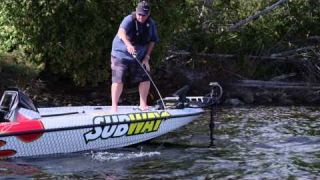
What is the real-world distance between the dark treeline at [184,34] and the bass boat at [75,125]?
525 cm

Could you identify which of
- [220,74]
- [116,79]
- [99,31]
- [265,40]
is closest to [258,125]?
[116,79]

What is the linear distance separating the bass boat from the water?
173 mm

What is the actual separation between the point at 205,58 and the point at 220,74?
71 cm

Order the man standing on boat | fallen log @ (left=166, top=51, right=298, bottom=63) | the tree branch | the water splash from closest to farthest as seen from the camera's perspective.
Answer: the water splash < the man standing on boat < fallen log @ (left=166, top=51, right=298, bottom=63) < the tree branch

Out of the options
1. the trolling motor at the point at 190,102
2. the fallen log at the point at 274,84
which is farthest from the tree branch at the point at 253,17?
the trolling motor at the point at 190,102

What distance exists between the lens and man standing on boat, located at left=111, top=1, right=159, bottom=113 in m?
10.8

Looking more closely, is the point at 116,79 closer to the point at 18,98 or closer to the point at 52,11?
the point at 18,98

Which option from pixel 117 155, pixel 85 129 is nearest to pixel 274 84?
pixel 117 155

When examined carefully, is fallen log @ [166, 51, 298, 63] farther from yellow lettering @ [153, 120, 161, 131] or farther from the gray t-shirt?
yellow lettering @ [153, 120, 161, 131]

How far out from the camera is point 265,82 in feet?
→ 65.3

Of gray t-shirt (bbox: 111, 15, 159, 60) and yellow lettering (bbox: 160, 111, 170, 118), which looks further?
gray t-shirt (bbox: 111, 15, 159, 60)

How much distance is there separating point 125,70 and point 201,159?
2.17 metres

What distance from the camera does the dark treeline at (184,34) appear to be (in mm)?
15969

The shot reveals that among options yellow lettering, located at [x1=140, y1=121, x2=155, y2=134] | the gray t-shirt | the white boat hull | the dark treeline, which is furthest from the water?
the dark treeline
